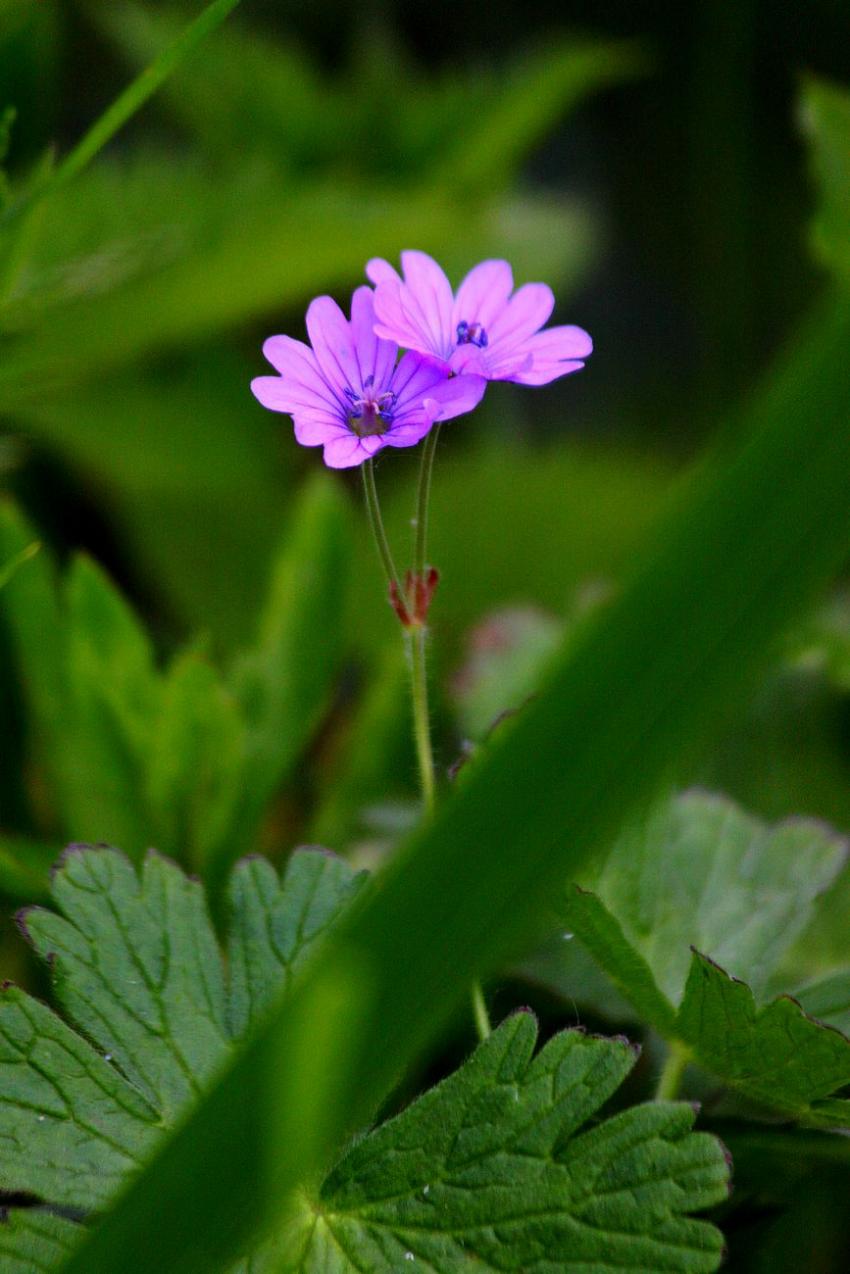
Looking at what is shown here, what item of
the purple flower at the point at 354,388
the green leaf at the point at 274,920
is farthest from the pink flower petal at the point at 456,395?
the green leaf at the point at 274,920

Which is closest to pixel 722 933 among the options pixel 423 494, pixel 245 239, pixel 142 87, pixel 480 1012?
pixel 480 1012

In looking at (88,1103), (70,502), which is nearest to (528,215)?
(70,502)

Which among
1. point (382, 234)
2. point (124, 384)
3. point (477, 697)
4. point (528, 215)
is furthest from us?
point (528, 215)

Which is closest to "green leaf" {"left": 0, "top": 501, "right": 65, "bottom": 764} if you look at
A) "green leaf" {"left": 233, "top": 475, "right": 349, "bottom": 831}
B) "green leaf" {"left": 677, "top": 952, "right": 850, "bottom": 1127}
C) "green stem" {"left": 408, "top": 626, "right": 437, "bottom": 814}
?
"green leaf" {"left": 233, "top": 475, "right": 349, "bottom": 831}

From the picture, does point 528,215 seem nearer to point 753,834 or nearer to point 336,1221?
point 753,834

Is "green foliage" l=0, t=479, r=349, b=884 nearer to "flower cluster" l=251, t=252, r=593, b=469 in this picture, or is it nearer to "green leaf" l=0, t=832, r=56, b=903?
"green leaf" l=0, t=832, r=56, b=903

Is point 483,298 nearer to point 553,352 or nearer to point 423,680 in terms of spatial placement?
point 553,352

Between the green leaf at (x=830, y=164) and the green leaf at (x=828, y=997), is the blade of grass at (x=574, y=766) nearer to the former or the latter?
the green leaf at (x=828, y=997)
